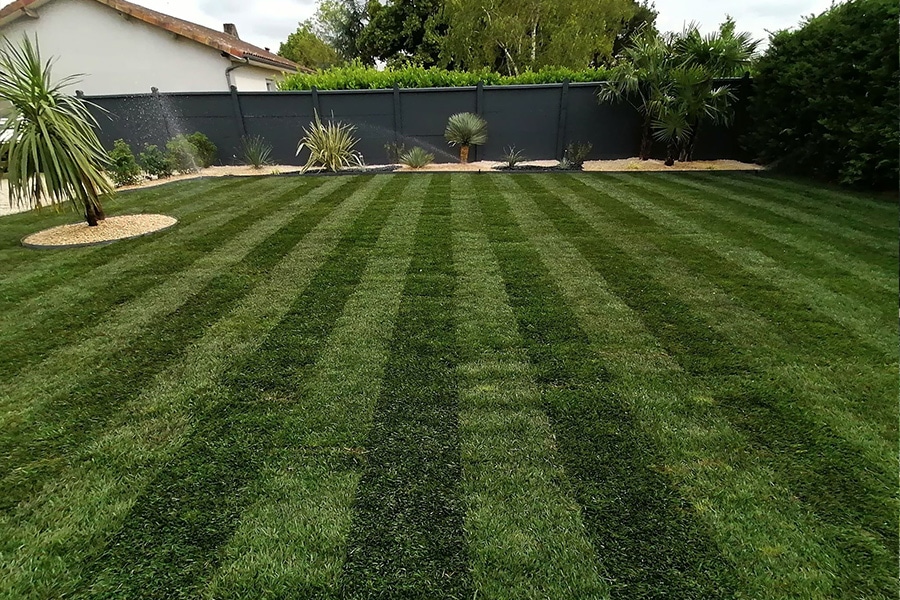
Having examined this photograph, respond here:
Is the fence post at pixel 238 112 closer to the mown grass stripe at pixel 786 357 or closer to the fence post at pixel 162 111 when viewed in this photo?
the fence post at pixel 162 111

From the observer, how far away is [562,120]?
32.8 feet

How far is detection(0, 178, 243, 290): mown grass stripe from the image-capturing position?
3.85 m

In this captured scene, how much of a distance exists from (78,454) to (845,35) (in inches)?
364

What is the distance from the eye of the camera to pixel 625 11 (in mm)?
18141

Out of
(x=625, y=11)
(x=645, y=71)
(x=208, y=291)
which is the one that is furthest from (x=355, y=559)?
(x=625, y=11)

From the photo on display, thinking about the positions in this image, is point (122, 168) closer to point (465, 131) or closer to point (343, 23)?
point (465, 131)

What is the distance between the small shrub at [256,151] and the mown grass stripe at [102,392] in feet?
22.9

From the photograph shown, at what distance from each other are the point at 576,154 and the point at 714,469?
355 inches

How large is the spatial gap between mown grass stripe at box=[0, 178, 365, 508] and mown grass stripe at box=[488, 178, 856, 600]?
2.29m

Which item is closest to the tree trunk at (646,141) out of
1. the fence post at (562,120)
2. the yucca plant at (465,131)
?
the fence post at (562,120)

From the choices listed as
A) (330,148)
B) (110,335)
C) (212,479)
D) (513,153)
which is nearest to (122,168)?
(330,148)

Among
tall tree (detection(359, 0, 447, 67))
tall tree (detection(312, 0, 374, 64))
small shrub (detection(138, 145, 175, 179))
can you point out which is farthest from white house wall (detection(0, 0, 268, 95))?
tall tree (detection(312, 0, 374, 64))

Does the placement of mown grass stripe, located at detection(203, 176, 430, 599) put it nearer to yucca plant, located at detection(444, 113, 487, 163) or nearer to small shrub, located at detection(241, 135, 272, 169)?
yucca plant, located at detection(444, 113, 487, 163)

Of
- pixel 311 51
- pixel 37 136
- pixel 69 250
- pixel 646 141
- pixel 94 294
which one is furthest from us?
pixel 311 51
